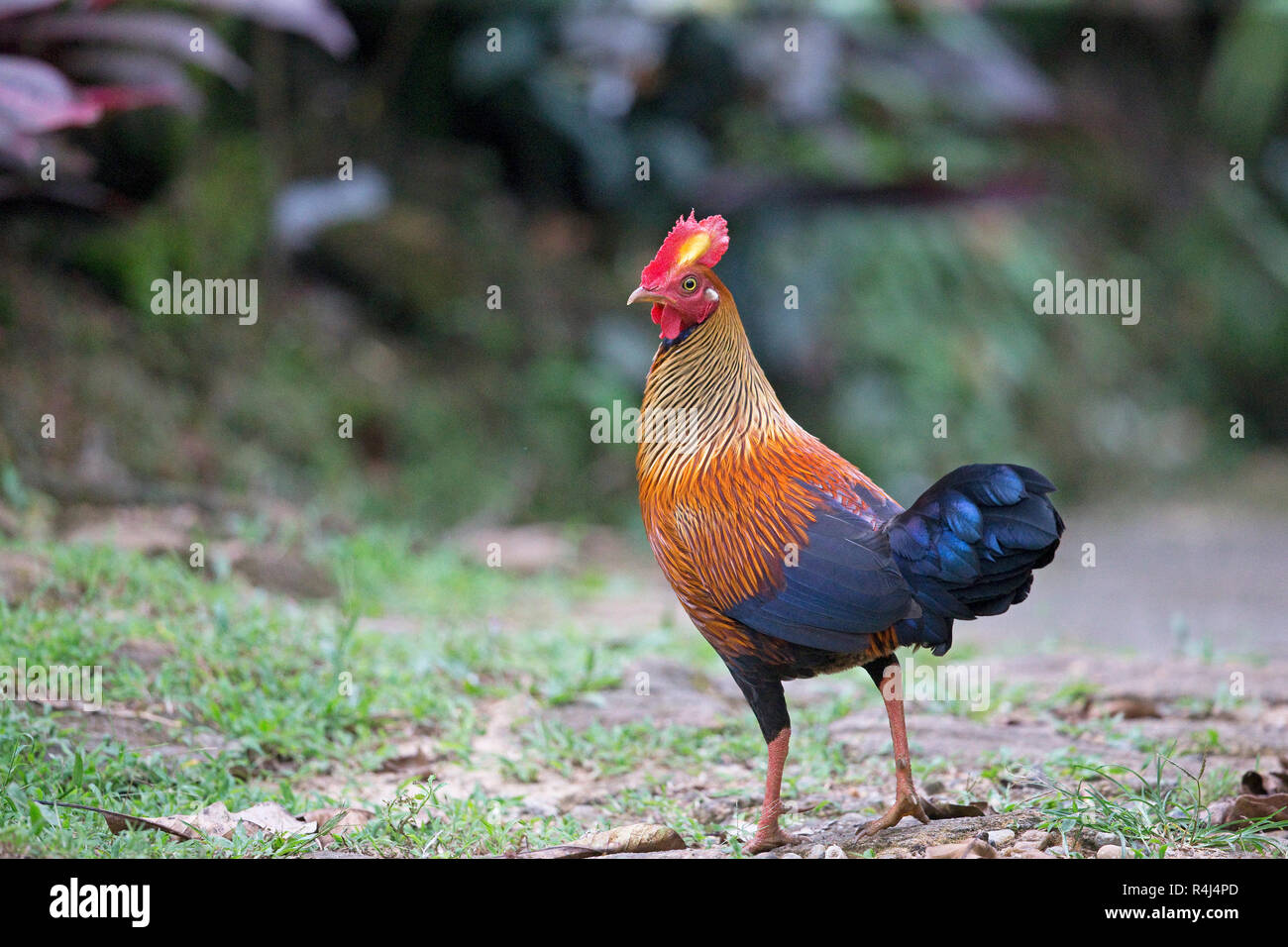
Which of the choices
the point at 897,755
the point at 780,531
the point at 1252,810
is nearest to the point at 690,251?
the point at 780,531

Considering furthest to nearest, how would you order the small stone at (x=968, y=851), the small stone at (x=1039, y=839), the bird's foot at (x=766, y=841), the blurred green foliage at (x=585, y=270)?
the blurred green foliage at (x=585, y=270)
the bird's foot at (x=766, y=841)
the small stone at (x=1039, y=839)
the small stone at (x=968, y=851)

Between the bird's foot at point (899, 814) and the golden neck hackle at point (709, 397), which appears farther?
the golden neck hackle at point (709, 397)

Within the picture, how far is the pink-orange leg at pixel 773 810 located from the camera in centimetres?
305

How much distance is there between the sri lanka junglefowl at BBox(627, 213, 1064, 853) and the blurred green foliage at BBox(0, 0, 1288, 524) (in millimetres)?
3730

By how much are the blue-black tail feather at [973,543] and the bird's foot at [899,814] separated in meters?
0.44

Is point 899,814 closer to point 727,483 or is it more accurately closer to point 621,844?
point 621,844

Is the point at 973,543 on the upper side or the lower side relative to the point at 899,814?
upper

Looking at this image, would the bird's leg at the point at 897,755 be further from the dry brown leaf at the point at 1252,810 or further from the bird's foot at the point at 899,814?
the dry brown leaf at the point at 1252,810

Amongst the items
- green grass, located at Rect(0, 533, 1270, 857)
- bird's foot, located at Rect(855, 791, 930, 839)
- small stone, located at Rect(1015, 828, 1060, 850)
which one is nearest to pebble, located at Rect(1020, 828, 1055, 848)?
small stone, located at Rect(1015, 828, 1060, 850)

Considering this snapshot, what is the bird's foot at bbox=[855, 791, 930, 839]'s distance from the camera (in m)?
3.05

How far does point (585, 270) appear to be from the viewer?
8172 millimetres

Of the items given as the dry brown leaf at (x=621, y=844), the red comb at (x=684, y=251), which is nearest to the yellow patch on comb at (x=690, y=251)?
the red comb at (x=684, y=251)

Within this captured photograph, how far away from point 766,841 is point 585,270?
5.65 metres

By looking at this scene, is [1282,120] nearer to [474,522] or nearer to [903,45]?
[903,45]
